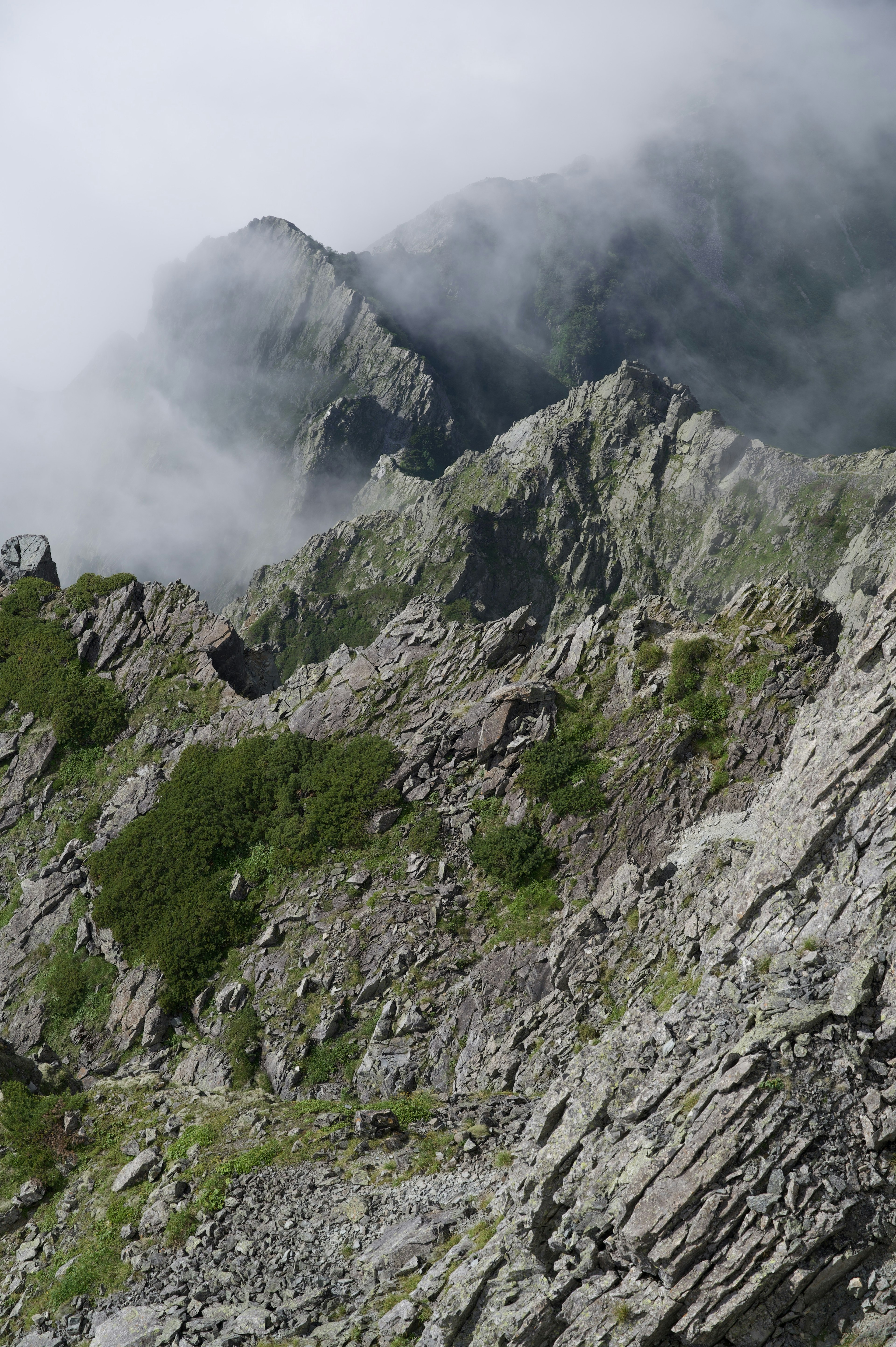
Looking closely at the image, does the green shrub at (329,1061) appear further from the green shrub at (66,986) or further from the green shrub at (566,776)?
the green shrub at (66,986)

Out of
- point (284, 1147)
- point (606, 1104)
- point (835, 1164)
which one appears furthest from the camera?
point (284, 1147)

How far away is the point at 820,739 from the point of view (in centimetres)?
1825

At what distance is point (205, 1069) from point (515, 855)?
665 inches

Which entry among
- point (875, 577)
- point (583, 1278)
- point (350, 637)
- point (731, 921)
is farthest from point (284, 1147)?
point (350, 637)

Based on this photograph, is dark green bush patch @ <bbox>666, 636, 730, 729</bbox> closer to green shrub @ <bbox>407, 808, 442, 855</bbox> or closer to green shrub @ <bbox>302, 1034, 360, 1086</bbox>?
green shrub @ <bbox>407, 808, 442, 855</bbox>

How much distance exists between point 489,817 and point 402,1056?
38.6 ft

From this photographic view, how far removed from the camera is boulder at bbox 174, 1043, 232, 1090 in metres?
30.3

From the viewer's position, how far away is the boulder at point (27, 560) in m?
66.0

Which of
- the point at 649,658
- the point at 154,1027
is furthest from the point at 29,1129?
the point at 649,658

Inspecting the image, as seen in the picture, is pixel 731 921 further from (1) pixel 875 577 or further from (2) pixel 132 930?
(1) pixel 875 577

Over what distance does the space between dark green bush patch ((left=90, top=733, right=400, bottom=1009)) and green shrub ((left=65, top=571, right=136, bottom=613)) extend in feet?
76.0

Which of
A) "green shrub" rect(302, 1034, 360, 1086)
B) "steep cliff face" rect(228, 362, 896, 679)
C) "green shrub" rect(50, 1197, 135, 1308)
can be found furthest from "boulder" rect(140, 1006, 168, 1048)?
"steep cliff face" rect(228, 362, 896, 679)

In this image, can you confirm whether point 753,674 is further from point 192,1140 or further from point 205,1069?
point 205,1069

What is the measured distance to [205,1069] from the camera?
3119cm
